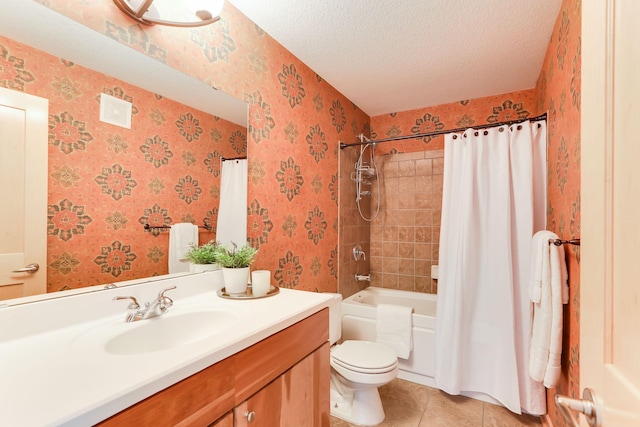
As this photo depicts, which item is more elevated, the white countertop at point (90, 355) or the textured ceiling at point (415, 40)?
the textured ceiling at point (415, 40)

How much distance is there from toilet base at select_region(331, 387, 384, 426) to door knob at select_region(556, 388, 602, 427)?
1.52 metres

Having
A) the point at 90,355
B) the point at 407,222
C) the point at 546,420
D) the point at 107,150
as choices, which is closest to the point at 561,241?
the point at 546,420

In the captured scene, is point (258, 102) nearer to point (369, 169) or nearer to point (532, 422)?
point (369, 169)

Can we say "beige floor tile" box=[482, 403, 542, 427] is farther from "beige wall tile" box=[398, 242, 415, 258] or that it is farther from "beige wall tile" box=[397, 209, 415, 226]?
"beige wall tile" box=[397, 209, 415, 226]

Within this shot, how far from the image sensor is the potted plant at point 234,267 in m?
1.41

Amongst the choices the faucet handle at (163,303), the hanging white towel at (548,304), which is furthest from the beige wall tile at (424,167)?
the faucet handle at (163,303)

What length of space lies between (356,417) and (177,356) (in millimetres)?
1571

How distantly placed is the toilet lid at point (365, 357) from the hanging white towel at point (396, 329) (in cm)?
32

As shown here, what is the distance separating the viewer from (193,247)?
1.41 metres

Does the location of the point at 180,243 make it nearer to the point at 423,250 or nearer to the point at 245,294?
the point at 245,294

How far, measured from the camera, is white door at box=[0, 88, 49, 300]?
2.84ft

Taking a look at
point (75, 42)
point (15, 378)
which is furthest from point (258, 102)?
point (15, 378)

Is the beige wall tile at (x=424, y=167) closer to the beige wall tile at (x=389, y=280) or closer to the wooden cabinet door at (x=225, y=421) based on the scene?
the beige wall tile at (x=389, y=280)
